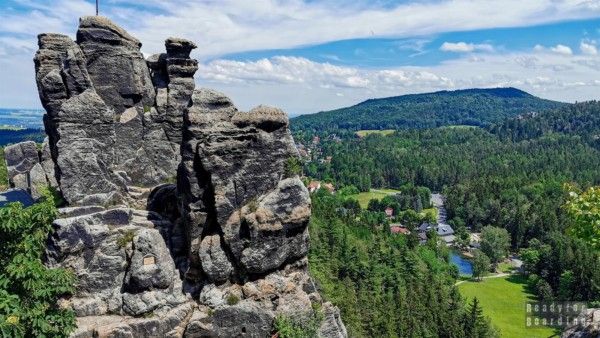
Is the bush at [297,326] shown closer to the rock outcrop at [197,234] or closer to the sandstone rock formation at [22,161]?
the rock outcrop at [197,234]

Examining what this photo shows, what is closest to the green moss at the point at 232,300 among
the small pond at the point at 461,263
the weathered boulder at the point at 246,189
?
the weathered boulder at the point at 246,189

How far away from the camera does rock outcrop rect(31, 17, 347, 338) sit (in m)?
28.9

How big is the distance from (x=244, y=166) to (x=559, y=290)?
9195 centimetres

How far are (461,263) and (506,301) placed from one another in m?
33.5

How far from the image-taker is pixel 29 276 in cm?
2236

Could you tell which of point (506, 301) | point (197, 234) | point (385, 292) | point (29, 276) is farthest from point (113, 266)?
point (506, 301)

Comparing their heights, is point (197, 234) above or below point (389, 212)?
above

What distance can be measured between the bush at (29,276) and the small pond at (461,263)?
110 m

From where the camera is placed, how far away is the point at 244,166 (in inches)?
1179

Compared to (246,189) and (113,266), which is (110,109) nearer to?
(113,266)

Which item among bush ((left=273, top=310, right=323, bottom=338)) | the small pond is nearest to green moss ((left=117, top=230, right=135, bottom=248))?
bush ((left=273, top=310, right=323, bottom=338))

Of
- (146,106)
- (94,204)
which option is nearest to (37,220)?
(94,204)

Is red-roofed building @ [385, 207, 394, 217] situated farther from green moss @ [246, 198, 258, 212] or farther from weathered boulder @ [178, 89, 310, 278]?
green moss @ [246, 198, 258, 212]

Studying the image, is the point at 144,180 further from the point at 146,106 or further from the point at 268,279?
the point at 268,279
